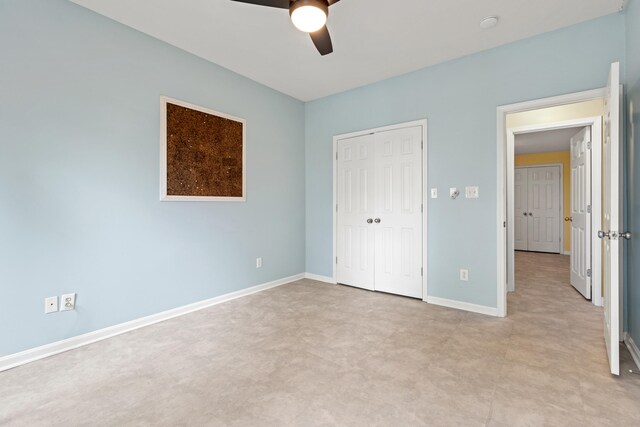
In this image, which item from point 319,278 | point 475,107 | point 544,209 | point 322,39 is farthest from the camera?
point 544,209

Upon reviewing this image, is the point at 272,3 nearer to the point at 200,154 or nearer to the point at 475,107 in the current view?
the point at 200,154

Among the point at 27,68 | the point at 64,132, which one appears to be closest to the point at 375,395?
the point at 64,132

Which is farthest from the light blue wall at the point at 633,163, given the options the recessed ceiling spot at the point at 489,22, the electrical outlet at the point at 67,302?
the electrical outlet at the point at 67,302

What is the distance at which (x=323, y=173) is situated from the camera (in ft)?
14.3

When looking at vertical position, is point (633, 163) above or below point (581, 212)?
above

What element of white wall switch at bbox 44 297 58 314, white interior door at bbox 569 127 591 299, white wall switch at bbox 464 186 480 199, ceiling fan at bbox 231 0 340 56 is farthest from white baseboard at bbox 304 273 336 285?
ceiling fan at bbox 231 0 340 56

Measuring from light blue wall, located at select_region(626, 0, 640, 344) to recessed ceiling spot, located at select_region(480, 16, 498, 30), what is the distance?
0.89m

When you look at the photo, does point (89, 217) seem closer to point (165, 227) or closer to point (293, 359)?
point (165, 227)

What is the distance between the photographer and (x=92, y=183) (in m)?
2.41

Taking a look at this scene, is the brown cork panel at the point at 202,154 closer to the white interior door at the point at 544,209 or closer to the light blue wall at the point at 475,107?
the light blue wall at the point at 475,107

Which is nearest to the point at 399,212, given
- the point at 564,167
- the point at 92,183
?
the point at 92,183

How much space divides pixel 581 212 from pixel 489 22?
270cm

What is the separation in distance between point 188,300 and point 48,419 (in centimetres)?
157

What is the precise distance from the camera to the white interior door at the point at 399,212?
346cm
